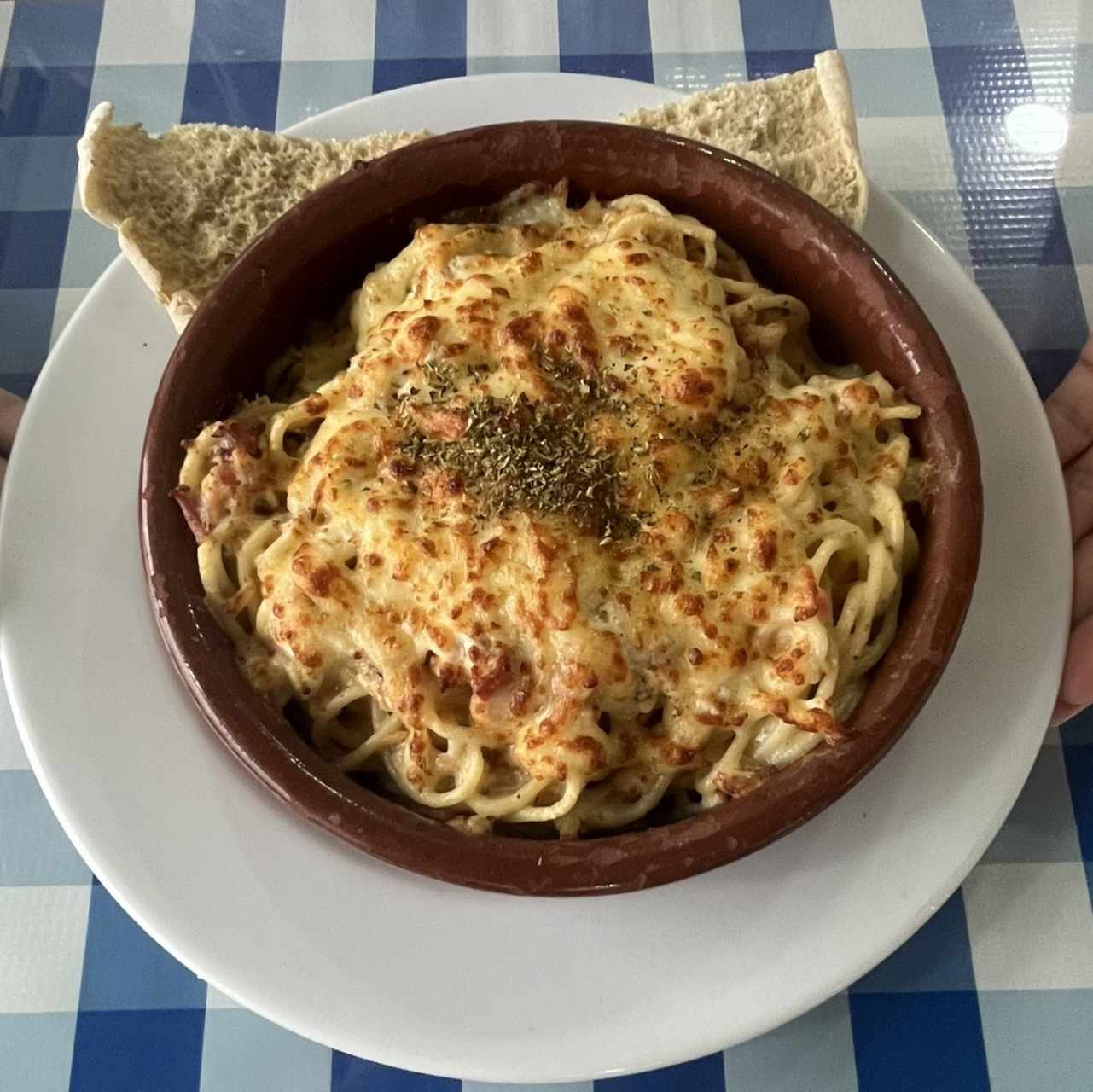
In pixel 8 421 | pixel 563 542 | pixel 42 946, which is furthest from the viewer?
pixel 8 421

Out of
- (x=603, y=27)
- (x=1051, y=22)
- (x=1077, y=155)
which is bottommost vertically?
(x=1077, y=155)

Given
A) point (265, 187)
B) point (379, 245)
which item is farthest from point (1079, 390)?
point (265, 187)

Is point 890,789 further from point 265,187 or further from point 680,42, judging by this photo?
point 680,42

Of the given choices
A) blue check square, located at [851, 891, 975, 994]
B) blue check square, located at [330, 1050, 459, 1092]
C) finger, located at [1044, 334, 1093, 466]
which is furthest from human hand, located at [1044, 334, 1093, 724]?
blue check square, located at [330, 1050, 459, 1092]

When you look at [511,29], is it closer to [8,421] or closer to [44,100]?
[44,100]

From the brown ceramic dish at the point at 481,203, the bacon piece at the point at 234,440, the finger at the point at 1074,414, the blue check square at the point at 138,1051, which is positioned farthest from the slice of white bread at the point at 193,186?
the finger at the point at 1074,414

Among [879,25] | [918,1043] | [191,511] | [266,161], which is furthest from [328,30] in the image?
[918,1043]
